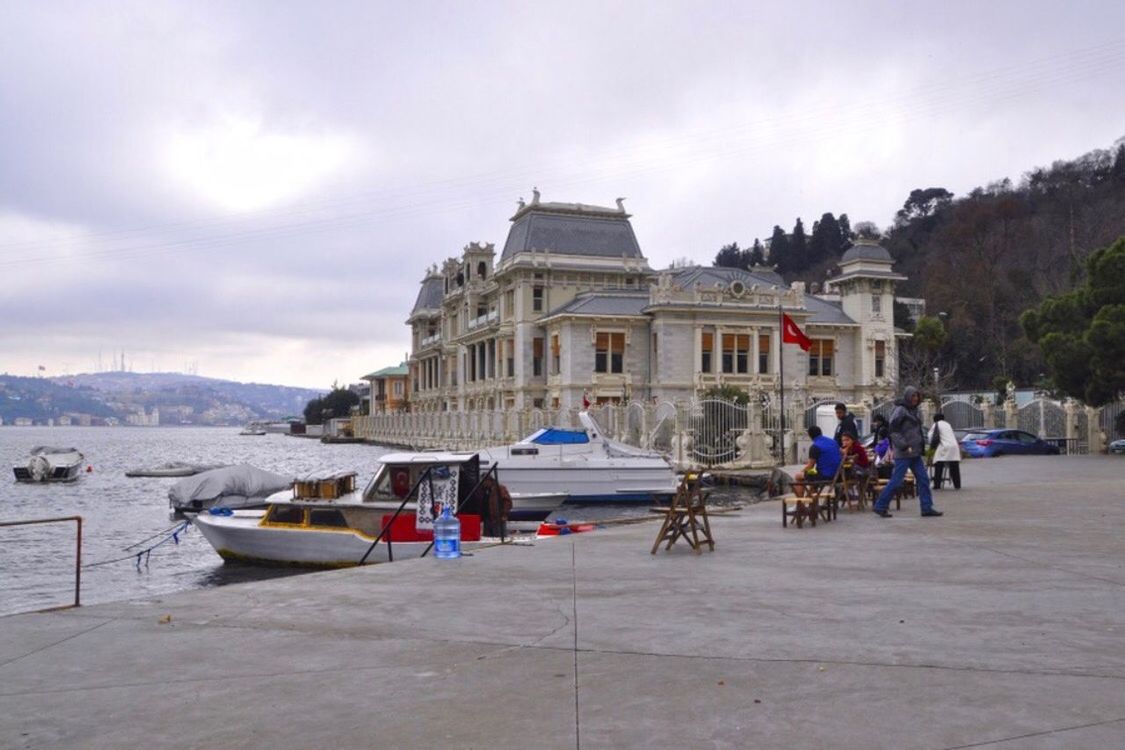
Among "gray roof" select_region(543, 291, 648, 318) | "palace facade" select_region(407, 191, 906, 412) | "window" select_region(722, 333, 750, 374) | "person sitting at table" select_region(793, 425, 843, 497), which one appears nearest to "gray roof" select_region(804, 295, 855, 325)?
"palace facade" select_region(407, 191, 906, 412)

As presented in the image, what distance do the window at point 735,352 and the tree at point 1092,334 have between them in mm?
25634

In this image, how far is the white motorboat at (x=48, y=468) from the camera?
5444 cm

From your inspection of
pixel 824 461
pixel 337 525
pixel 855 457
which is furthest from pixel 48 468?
pixel 824 461

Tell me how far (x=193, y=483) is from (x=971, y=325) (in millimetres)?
67460

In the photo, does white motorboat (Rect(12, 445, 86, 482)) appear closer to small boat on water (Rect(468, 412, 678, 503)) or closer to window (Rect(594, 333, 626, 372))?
window (Rect(594, 333, 626, 372))

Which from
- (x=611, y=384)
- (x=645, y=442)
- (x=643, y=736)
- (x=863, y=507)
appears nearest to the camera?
(x=643, y=736)

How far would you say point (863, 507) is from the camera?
18359mm

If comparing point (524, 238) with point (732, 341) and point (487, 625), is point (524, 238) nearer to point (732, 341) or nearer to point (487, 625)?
point (732, 341)

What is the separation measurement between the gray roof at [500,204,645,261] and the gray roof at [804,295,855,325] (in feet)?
44.0

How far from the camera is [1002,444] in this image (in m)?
37.1

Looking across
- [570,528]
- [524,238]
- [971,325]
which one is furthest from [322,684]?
[971,325]

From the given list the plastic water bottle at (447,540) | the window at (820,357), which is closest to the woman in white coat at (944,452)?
the plastic water bottle at (447,540)

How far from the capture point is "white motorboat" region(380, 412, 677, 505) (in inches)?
1318

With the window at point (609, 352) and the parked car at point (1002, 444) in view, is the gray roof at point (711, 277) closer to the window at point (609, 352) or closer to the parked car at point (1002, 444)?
the window at point (609, 352)
